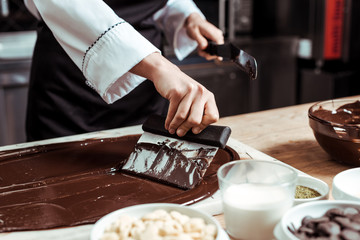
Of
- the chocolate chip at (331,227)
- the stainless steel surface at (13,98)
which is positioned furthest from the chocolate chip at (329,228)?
the stainless steel surface at (13,98)

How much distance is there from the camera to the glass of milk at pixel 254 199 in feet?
2.61

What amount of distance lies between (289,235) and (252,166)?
0.20m

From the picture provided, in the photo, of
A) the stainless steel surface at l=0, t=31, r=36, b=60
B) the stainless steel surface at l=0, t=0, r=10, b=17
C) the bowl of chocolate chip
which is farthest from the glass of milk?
the stainless steel surface at l=0, t=0, r=10, b=17

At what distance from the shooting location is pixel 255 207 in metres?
0.80

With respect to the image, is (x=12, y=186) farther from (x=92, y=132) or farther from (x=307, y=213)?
(x=307, y=213)

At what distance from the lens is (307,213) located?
2.59ft

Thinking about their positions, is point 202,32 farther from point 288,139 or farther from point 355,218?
point 355,218

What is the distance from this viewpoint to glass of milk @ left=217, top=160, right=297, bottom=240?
794 millimetres

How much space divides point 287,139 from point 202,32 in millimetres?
572

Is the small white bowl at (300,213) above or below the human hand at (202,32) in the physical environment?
below

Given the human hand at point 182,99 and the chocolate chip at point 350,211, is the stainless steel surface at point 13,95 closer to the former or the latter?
the human hand at point 182,99

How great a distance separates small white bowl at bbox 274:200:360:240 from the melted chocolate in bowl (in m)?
0.28

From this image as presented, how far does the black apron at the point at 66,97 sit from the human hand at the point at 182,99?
53 centimetres

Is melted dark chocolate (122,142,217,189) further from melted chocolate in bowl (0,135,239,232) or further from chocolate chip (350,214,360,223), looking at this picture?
chocolate chip (350,214,360,223)
